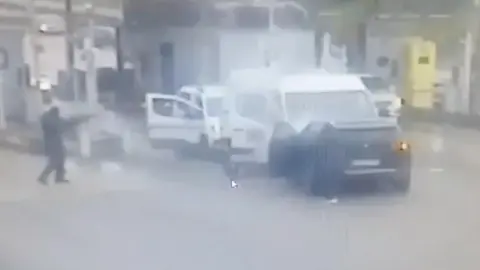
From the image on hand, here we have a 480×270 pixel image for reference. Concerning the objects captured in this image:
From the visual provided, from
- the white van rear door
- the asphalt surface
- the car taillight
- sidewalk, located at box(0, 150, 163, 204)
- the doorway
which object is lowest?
the asphalt surface

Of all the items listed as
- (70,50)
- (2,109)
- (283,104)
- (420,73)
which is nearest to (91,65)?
(70,50)

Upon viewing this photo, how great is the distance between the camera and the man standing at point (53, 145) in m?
1.07

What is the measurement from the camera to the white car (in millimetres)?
1107

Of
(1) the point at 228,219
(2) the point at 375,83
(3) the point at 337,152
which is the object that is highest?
(2) the point at 375,83

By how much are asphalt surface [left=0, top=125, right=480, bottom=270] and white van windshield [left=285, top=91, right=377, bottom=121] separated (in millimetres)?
109

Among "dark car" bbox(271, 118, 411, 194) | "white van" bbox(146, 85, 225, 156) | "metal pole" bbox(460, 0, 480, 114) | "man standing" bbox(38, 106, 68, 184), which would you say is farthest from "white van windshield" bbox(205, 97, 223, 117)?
"metal pole" bbox(460, 0, 480, 114)

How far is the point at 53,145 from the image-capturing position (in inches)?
42.2

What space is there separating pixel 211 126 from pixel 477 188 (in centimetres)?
45

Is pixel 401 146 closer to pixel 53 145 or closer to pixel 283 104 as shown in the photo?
pixel 283 104

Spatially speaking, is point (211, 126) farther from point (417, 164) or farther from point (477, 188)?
point (477, 188)

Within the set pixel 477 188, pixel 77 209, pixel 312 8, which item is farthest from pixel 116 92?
pixel 477 188

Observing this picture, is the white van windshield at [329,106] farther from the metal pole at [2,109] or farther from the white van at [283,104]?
the metal pole at [2,109]

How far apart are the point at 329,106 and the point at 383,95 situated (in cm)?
9

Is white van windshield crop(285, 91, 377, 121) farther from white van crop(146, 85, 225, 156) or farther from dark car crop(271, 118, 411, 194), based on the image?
white van crop(146, 85, 225, 156)
